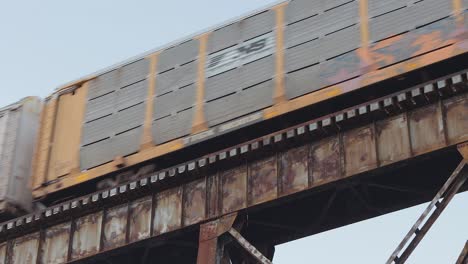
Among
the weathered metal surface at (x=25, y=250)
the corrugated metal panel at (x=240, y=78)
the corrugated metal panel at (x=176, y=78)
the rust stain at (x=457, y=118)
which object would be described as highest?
the corrugated metal panel at (x=176, y=78)

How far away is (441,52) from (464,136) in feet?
5.57

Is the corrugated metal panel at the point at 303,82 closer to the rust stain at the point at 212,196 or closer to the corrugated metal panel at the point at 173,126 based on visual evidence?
the rust stain at the point at 212,196

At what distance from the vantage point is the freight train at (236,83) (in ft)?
68.9

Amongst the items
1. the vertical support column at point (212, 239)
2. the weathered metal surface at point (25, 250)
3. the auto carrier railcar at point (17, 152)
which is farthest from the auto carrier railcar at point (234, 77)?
the vertical support column at point (212, 239)

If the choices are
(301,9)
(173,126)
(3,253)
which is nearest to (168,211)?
(173,126)

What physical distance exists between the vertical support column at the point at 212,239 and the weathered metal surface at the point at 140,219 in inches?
63.0

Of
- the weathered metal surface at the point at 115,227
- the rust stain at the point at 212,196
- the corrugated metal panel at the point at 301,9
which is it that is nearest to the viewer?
the rust stain at the point at 212,196

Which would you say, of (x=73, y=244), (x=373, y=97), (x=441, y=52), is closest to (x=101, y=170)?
(x=73, y=244)

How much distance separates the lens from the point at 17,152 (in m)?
27.1

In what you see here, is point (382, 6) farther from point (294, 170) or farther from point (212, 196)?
point (212, 196)

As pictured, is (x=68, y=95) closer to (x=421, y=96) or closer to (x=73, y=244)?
(x=73, y=244)

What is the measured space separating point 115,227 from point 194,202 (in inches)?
85.6

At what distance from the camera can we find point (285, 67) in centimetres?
2241

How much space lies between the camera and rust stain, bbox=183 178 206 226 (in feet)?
73.9
